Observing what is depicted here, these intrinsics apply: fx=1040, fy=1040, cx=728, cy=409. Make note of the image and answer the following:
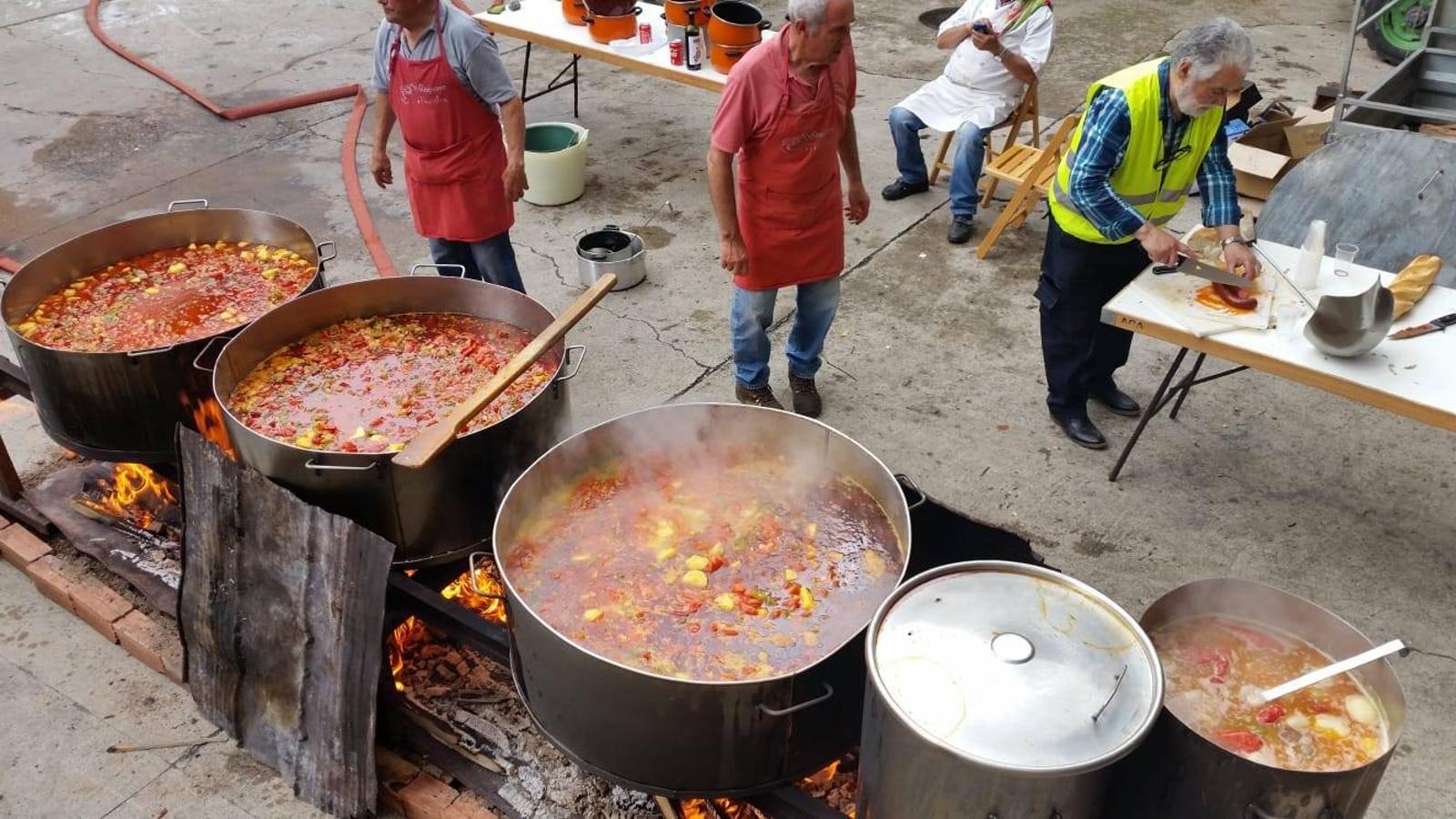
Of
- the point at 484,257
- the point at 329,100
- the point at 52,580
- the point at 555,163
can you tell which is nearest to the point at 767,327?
the point at 484,257

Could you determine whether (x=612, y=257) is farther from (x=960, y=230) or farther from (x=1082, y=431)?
(x=1082, y=431)

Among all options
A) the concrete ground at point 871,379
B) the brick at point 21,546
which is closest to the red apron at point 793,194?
Answer: the concrete ground at point 871,379

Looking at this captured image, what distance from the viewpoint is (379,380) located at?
143 inches

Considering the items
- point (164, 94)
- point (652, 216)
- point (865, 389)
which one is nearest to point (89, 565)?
point (865, 389)

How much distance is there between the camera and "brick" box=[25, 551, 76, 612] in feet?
13.2

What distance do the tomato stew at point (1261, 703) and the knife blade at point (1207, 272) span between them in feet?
6.14

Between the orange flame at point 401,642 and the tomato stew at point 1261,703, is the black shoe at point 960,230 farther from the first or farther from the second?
the tomato stew at point 1261,703

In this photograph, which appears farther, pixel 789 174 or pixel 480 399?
pixel 789 174

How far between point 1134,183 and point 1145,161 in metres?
0.10

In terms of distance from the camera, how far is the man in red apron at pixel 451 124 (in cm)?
430

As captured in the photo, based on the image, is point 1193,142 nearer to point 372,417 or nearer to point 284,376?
point 372,417

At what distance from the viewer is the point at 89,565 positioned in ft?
13.7

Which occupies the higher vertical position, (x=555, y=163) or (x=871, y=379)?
(x=555, y=163)

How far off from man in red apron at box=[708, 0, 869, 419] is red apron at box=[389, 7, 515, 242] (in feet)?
3.54
